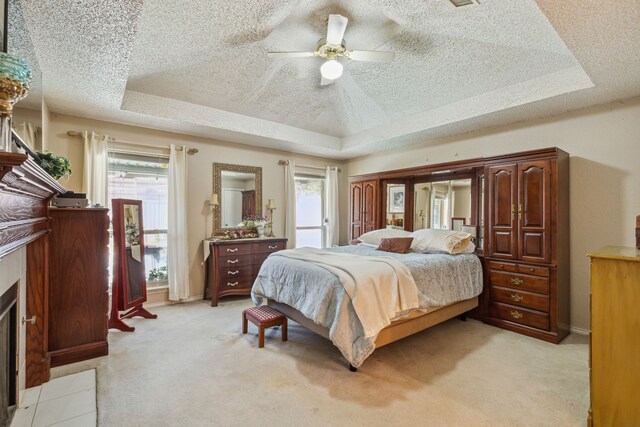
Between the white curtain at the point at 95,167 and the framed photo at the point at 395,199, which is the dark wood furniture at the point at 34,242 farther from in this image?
the framed photo at the point at 395,199

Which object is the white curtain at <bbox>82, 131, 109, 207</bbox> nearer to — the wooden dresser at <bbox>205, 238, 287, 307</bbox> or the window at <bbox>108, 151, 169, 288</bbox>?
the window at <bbox>108, 151, 169, 288</bbox>

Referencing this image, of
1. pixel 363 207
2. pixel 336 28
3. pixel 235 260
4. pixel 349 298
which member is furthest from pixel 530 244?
pixel 235 260

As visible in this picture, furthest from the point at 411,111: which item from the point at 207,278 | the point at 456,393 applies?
the point at 207,278

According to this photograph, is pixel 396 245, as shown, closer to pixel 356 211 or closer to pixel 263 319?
pixel 356 211

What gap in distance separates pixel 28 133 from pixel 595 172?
17.0 ft

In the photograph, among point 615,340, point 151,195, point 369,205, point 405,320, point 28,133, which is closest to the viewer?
point 615,340

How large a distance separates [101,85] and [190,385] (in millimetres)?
2907

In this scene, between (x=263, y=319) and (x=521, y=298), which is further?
(x=521, y=298)

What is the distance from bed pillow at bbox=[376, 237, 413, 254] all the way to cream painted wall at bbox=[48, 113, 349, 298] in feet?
7.12

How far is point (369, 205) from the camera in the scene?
525 cm

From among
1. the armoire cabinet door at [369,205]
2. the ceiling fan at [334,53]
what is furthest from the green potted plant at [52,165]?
the armoire cabinet door at [369,205]

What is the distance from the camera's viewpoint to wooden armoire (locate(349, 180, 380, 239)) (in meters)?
5.16

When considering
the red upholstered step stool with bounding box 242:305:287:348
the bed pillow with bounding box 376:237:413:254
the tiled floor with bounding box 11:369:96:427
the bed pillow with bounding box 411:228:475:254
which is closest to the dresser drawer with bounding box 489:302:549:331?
the bed pillow with bounding box 411:228:475:254

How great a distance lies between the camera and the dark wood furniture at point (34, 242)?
1.40 m
